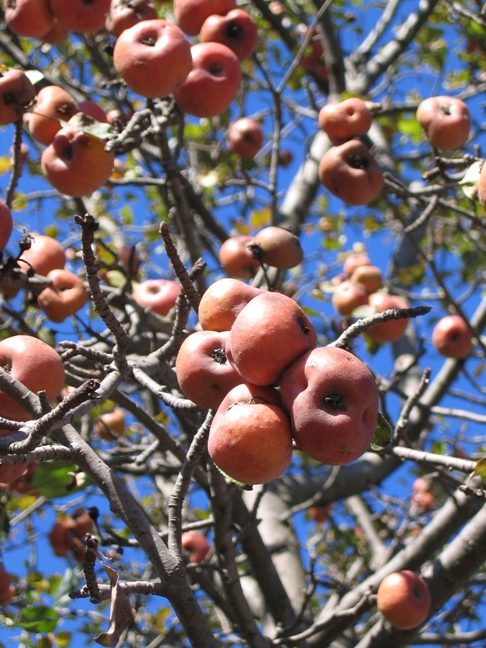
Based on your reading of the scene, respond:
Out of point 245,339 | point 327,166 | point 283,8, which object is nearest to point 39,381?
point 245,339

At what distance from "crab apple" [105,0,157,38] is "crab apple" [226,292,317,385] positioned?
6.60 ft

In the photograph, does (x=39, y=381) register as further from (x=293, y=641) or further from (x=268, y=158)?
(x=268, y=158)

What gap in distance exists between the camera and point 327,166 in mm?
2773

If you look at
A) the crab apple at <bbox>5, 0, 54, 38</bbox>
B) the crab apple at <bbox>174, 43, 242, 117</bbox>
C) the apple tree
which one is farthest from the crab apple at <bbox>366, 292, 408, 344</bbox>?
the crab apple at <bbox>5, 0, 54, 38</bbox>

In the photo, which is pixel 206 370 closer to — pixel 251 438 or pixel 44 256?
pixel 251 438

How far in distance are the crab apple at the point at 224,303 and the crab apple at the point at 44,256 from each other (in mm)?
1120

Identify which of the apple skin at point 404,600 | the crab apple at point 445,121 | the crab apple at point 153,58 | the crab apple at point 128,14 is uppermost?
the crab apple at point 128,14

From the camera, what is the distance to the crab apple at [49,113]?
260 cm

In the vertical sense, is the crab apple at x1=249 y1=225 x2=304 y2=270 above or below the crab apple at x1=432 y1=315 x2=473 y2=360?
below

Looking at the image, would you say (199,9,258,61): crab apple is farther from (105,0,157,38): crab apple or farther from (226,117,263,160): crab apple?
(226,117,263,160): crab apple

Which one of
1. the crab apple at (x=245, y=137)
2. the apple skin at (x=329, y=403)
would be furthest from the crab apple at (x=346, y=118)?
the apple skin at (x=329, y=403)

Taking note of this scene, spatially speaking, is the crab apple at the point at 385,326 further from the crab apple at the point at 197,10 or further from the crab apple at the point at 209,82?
the crab apple at the point at 197,10

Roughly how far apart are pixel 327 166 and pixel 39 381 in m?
1.57

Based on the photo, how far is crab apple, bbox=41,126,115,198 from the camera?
2473 mm
